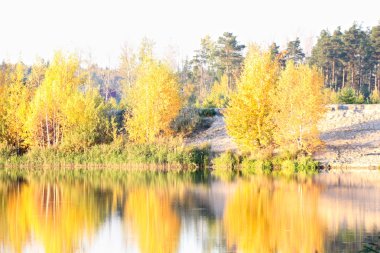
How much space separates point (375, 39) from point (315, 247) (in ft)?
172

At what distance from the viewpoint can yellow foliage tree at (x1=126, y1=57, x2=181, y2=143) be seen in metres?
43.4

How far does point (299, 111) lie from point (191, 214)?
17.9m

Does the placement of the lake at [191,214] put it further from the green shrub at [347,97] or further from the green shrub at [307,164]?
the green shrub at [347,97]

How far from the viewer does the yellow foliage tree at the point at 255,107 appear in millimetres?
39594

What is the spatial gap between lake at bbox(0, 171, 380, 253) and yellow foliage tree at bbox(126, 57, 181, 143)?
28.9ft

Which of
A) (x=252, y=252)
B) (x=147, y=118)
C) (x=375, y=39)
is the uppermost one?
(x=375, y=39)

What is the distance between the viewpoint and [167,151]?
40344 mm

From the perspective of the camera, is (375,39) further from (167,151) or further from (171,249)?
(171,249)

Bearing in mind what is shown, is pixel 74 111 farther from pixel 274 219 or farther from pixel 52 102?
pixel 274 219

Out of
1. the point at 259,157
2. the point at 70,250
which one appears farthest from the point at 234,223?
the point at 259,157

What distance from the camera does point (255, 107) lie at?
39.7 meters

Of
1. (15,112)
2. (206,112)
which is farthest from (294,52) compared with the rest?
(15,112)

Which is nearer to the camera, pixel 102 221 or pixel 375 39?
pixel 102 221

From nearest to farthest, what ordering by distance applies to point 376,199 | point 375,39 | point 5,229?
1. point 5,229
2. point 376,199
3. point 375,39
